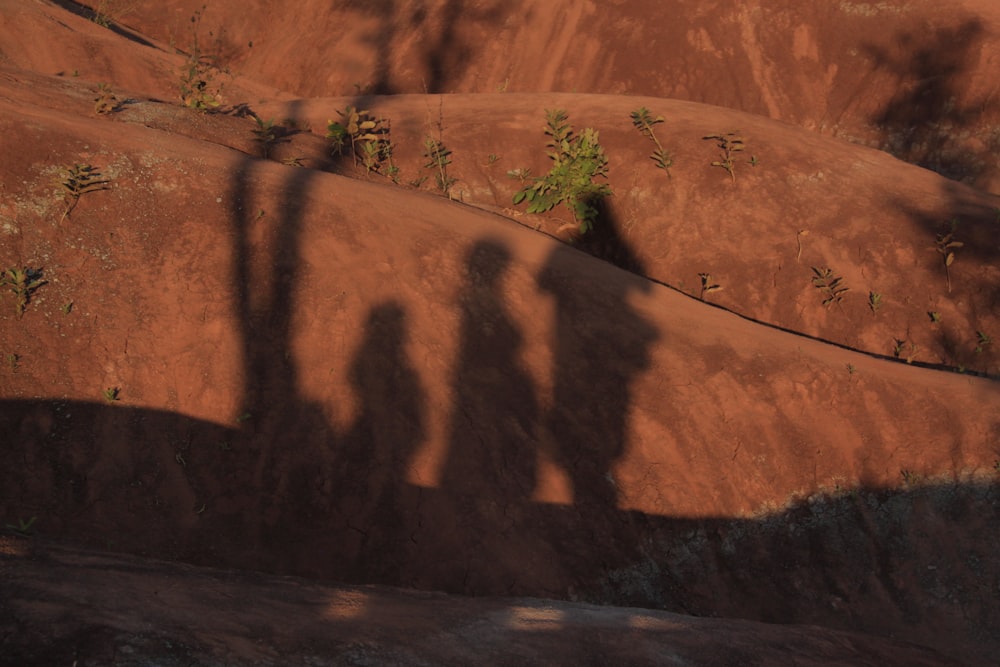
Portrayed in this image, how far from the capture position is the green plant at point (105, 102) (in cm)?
987

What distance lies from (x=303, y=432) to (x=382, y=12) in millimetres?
21960

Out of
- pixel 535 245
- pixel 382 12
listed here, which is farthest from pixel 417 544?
pixel 382 12

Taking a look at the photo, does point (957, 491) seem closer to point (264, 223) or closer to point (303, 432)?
point (303, 432)

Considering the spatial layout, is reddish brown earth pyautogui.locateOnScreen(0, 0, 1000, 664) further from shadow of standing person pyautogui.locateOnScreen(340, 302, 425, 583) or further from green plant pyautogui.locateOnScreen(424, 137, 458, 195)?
green plant pyautogui.locateOnScreen(424, 137, 458, 195)

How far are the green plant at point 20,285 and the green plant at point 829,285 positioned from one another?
10.0m

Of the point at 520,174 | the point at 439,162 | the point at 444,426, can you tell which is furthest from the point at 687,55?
the point at 444,426

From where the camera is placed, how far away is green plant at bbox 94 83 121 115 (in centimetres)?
987

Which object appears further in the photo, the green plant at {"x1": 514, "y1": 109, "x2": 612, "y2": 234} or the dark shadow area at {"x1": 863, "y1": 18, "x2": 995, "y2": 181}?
the dark shadow area at {"x1": 863, "y1": 18, "x2": 995, "y2": 181}

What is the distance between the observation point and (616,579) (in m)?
7.11

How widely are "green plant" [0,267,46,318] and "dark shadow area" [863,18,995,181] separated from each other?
64.3ft

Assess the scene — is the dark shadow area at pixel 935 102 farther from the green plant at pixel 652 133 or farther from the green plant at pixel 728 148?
the green plant at pixel 652 133

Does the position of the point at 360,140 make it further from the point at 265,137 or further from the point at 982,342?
the point at 982,342

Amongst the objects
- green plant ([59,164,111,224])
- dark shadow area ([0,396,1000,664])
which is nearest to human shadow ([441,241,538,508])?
dark shadow area ([0,396,1000,664])

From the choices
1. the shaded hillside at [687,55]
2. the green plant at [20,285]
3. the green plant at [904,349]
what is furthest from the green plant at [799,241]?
the green plant at [20,285]
